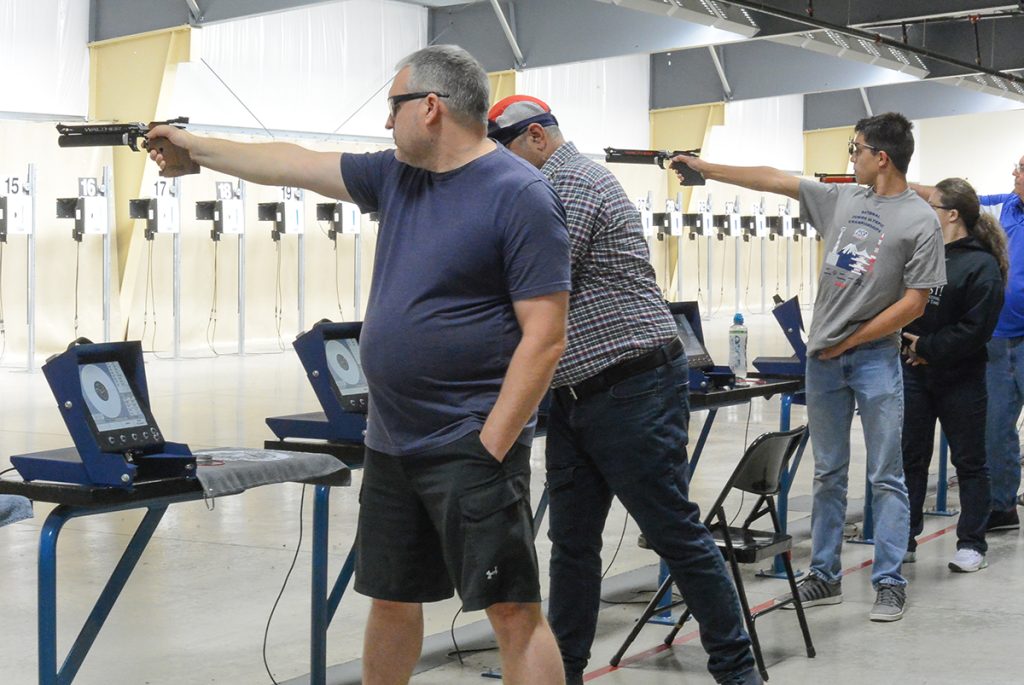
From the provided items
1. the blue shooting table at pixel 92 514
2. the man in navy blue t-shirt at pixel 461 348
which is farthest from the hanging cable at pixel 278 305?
the man in navy blue t-shirt at pixel 461 348

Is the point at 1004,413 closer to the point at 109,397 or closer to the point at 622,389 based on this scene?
the point at 622,389

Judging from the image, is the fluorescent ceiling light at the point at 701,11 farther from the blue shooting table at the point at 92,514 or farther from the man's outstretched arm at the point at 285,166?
the man's outstretched arm at the point at 285,166

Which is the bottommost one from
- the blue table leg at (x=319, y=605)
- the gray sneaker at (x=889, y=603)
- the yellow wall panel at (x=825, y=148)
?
the gray sneaker at (x=889, y=603)

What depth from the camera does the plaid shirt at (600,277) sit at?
2920 millimetres

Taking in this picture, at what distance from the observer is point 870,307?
12.9ft

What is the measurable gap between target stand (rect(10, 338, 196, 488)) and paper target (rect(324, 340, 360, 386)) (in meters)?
0.71

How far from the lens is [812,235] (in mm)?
22938

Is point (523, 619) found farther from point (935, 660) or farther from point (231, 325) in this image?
point (231, 325)

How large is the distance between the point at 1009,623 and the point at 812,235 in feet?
63.9

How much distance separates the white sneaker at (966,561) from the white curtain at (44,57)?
9467 millimetres

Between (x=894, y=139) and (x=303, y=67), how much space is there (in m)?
10.7

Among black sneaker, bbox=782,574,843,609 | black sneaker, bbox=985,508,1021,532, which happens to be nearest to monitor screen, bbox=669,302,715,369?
black sneaker, bbox=782,574,843,609

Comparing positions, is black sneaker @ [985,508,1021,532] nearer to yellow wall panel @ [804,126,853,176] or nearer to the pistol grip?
the pistol grip

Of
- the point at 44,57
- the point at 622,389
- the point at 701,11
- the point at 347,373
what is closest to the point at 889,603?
the point at 622,389
